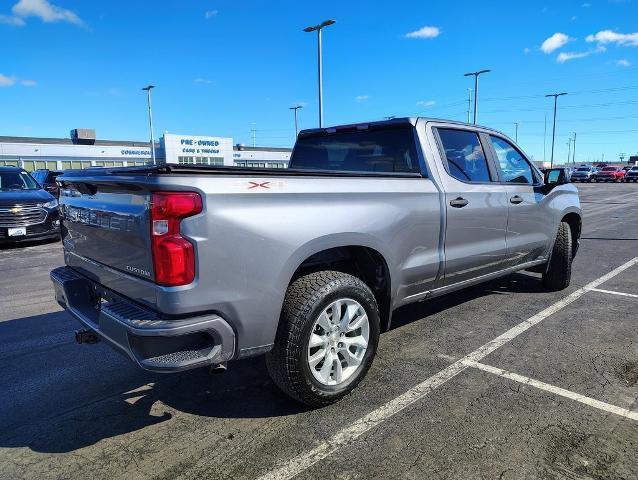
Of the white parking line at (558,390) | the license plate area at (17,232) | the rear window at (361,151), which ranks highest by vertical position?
the rear window at (361,151)

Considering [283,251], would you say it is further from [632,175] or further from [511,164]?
[632,175]

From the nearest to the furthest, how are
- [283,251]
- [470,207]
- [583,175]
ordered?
[283,251] → [470,207] → [583,175]

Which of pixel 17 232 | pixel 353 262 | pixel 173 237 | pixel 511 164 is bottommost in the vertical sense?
pixel 17 232

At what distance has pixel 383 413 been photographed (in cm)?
301

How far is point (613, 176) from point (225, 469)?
50954mm

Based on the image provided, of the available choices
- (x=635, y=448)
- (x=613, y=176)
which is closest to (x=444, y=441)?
(x=635, y=448)

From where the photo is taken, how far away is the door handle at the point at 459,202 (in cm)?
398

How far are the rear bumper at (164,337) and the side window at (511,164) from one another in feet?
11.5

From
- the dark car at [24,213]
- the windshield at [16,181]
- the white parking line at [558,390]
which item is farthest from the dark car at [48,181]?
the white parking line at [558,390]

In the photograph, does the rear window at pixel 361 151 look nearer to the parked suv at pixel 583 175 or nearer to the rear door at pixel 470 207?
the rear door at pixel 470 207

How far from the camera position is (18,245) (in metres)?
10.6

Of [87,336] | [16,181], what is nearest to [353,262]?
[87,336]

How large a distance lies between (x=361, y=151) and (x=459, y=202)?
3.42 ft

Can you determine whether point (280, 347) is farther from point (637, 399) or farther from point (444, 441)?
point (637, 399)
